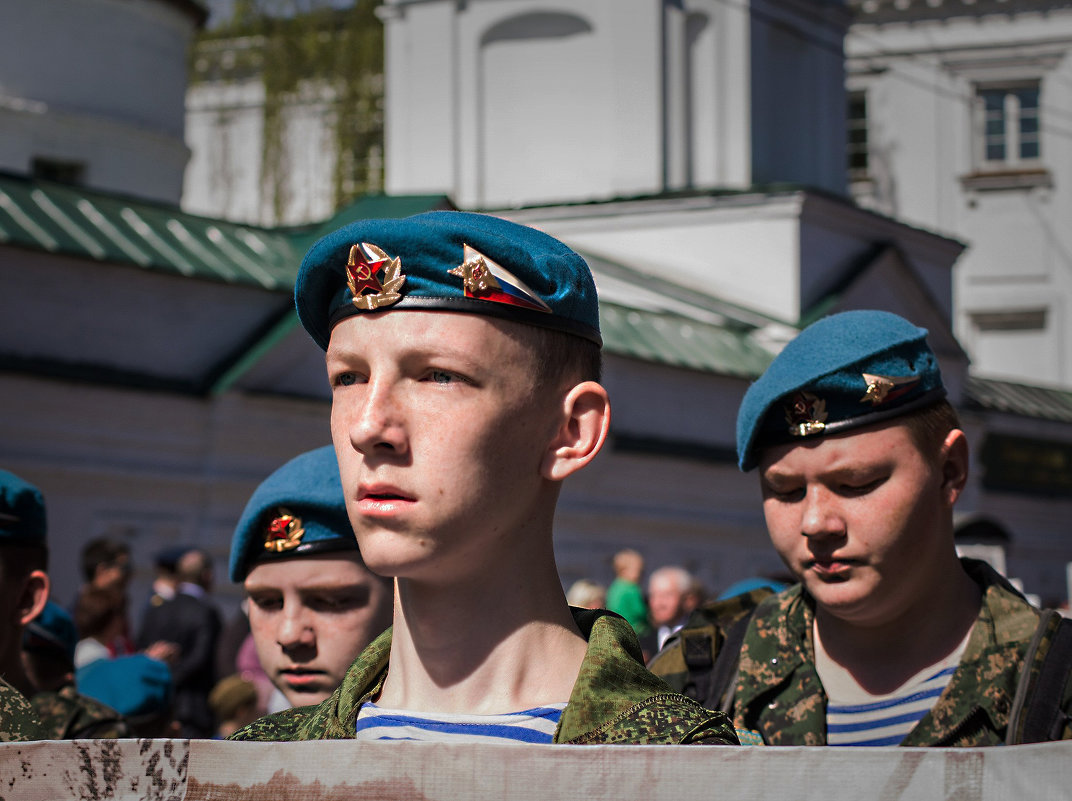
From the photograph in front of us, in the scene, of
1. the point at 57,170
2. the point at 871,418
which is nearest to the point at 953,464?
the point at 871,418

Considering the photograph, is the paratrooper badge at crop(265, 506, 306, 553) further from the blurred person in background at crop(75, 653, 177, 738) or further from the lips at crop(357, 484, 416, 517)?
the blurred person in background at crop(75, 653, 177, 738)

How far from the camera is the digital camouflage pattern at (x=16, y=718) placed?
8.33ft

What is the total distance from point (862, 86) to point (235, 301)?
19.4 m

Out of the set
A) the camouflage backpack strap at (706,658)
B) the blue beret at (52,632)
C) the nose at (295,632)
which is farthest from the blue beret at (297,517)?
the blue beret at (52,632)

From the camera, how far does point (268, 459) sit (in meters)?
11.4

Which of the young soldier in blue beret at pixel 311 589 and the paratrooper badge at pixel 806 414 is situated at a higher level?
the paratrooper badge at pixel 806 414

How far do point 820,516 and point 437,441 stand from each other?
120cm

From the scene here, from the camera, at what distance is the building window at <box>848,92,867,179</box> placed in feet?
94.5

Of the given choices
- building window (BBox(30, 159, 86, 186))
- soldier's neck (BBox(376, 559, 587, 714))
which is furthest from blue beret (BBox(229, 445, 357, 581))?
building window (BBox(30, 159, 86, 186))

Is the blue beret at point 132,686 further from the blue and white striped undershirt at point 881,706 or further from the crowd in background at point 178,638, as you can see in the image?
the blue and white striped undershirt at point 881,706

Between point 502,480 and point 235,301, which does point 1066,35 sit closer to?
point 235,301

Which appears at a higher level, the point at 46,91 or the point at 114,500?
the point at 46,91

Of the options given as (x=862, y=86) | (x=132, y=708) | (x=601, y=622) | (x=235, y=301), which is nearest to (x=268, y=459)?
(x=235, y=301)

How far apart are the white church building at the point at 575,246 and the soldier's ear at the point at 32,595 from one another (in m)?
7.00
